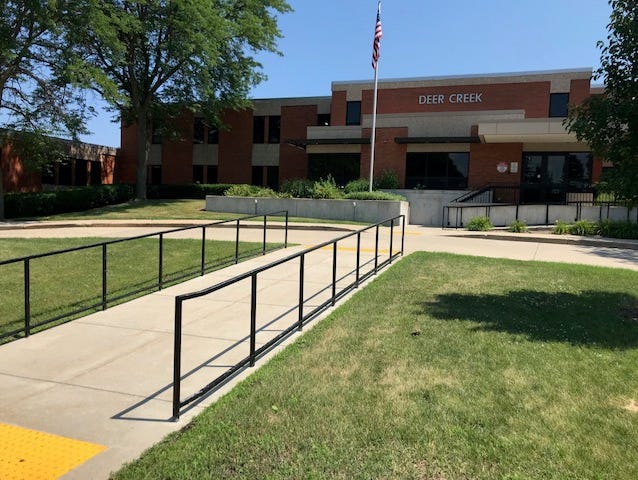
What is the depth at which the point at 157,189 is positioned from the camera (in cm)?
3556

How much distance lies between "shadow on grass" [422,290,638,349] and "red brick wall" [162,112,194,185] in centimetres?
3284

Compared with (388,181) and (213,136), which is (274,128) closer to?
(213,136)

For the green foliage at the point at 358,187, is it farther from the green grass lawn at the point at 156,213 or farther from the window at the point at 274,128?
the window at the point at 274,128

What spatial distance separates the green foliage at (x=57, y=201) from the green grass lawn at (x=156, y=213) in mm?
846

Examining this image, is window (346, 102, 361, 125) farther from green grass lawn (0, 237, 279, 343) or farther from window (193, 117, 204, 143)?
green grass lawn (0, 237, 279, 343)

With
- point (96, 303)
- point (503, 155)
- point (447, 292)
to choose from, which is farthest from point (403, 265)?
point (503, 155)

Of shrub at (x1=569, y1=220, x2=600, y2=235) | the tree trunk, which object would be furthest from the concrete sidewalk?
the tree trunk

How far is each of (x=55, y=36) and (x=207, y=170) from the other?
16169 millimetres

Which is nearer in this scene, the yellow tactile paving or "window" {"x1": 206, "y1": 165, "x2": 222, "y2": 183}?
the yellow tactile paving

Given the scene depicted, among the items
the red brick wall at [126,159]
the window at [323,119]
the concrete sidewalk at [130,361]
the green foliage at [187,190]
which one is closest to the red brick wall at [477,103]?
the window at [323,119]

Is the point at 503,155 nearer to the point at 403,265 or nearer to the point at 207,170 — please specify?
the point at 403,265

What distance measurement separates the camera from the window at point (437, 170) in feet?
89.9

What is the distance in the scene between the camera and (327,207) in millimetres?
22578

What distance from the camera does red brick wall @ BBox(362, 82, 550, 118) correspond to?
27734 millimetres
